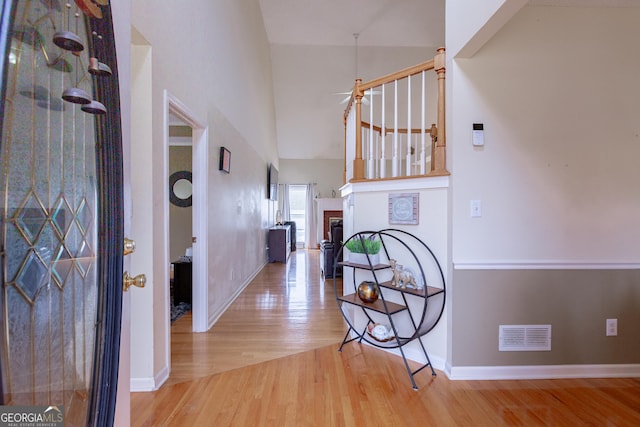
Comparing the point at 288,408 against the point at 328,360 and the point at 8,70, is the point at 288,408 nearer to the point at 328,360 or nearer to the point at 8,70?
the point at 328,360

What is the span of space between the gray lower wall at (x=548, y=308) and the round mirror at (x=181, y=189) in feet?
14.5

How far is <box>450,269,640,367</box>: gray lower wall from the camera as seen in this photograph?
204cm

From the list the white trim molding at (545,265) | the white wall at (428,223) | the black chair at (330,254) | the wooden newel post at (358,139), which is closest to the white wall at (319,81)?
the black chair at (330,254)

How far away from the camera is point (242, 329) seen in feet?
9.33

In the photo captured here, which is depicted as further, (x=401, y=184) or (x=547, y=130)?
(x=401, y=184)

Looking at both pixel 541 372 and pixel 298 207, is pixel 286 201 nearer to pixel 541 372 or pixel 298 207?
pixel 298 207

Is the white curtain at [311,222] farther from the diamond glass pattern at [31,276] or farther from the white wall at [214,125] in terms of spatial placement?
the diamond glass pattern at [31,276]

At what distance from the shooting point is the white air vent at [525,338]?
6.70ft

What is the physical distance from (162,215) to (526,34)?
2.70 meters

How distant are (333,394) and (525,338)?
4.41ft

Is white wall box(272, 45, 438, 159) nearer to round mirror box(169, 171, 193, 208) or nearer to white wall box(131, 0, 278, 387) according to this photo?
white wall box(131, 0, 278, 387)

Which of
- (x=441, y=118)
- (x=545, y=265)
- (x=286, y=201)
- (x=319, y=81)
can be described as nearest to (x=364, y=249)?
(x=441, y=118)

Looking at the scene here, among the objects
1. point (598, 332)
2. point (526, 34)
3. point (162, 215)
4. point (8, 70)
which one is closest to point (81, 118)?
point (8, 70)

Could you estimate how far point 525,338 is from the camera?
205 centimetres
